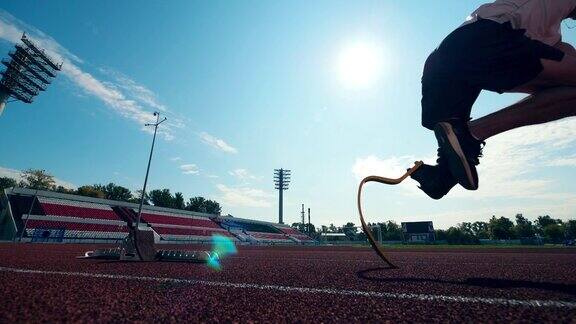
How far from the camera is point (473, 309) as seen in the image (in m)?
1.81

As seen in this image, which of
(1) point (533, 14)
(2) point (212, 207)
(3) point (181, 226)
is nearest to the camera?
(1) point (533, 14)

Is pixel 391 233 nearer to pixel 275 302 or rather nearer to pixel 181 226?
pixel 181 226

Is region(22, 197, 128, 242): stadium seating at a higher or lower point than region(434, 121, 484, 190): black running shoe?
higher

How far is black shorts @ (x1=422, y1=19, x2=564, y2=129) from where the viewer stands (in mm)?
2457

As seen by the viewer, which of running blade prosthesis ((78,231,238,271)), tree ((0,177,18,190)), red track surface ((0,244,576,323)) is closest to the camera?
red track surface ((0,244,576,323))

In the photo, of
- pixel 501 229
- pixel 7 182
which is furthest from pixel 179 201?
pixel 501 229

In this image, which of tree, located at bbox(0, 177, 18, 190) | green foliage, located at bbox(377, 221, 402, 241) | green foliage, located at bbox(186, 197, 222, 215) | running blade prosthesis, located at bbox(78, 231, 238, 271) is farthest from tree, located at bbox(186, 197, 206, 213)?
running blade prosthesis, located at bbox(78, 231, 238, 271)

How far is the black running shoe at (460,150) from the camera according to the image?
2.68 m

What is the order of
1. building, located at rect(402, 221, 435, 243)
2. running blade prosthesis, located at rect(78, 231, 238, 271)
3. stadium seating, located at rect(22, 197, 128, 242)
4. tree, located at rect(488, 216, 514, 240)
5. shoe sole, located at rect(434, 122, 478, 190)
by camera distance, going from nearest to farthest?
shoe sole, located at rect(434, 122, 478, 190), running blade prosthesis, located at rect(78, 231, 238, 271), stadium seating, located at rect(22, 197, 128, 242), building, located at rect(402, 221, 435, 243), tree, located at rect(488, 216, 514, 240)

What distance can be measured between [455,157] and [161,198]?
91690 millimetres

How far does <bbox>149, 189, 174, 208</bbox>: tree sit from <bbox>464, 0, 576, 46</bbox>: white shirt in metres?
90.6

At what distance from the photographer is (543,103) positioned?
2582 millimetres

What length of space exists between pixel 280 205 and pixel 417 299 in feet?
240

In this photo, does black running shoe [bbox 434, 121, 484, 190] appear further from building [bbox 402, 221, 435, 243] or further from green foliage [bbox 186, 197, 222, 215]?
green foliage [bbox 186, 197, 222, 215]
